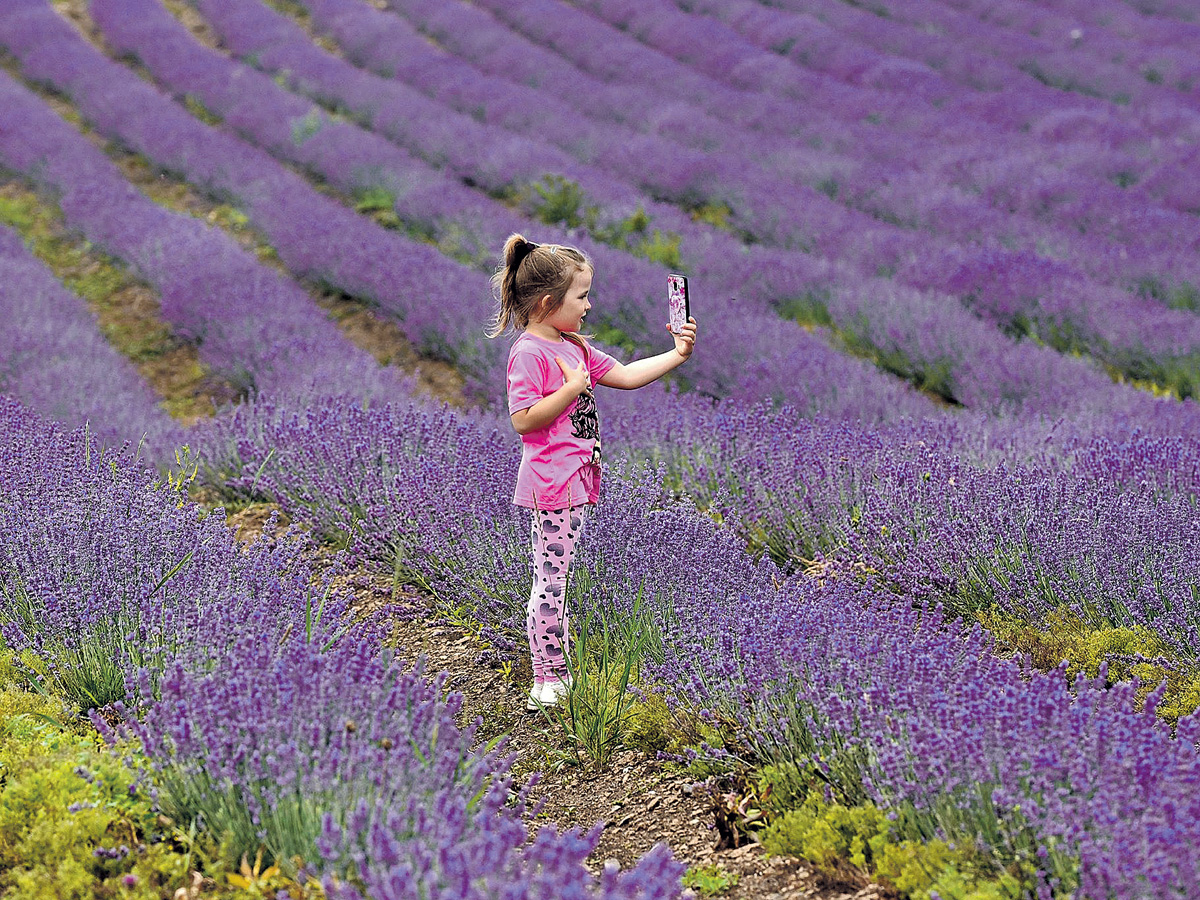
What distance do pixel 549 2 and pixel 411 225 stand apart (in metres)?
7.83

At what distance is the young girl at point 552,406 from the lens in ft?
8.35

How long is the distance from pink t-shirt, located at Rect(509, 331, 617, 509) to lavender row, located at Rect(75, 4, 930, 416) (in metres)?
2.32

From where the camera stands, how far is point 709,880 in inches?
83.7

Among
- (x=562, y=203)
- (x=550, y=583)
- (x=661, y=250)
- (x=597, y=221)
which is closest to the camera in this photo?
(x=550, y=583)

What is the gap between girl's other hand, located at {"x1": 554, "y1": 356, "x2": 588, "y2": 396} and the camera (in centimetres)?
248

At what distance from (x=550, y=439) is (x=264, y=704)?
0.91 m

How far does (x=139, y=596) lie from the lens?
2613mm

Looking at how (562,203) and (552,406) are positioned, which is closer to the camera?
(552,406)

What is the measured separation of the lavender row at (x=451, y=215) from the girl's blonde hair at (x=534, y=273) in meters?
2.40

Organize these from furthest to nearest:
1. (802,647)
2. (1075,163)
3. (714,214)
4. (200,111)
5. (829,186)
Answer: (200,111) < (829,186) < (1075,163) < (714,214) < (802,647)

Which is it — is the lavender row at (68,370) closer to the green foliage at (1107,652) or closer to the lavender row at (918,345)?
the lavender row at (918,345)

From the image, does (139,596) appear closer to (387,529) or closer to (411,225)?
(387,529)

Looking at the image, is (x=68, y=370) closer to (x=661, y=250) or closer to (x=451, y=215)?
(x=451, y=215)

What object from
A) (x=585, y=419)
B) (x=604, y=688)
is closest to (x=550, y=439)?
(x=585, y=419)
